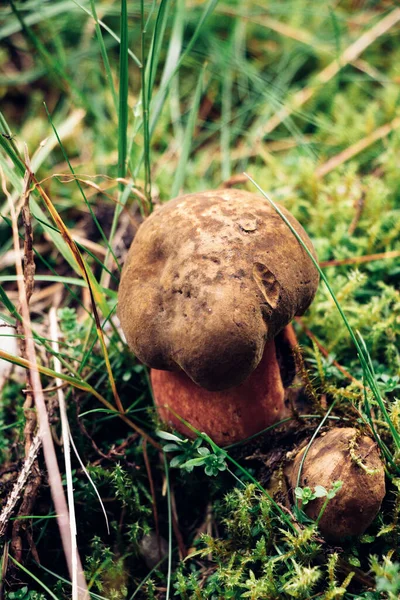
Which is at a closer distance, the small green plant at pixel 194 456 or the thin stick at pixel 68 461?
the thin stick at pixel 68 461

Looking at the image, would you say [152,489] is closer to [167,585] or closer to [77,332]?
[167,585]

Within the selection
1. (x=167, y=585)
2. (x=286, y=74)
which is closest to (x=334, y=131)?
(x=286, y=74)

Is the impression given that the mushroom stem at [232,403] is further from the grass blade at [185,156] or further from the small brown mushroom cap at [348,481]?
the grass blade at [185,156]

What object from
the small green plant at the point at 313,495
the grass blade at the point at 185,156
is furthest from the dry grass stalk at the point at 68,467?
the grass blade at the point at 185,156

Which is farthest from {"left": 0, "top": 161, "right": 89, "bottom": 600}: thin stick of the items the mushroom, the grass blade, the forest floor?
the grass blade

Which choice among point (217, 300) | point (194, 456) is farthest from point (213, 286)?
point (194, 456)

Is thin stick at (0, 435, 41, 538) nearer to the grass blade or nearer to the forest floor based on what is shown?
the forest floor

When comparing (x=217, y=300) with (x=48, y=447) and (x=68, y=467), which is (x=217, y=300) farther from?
(x=68, y=467)
